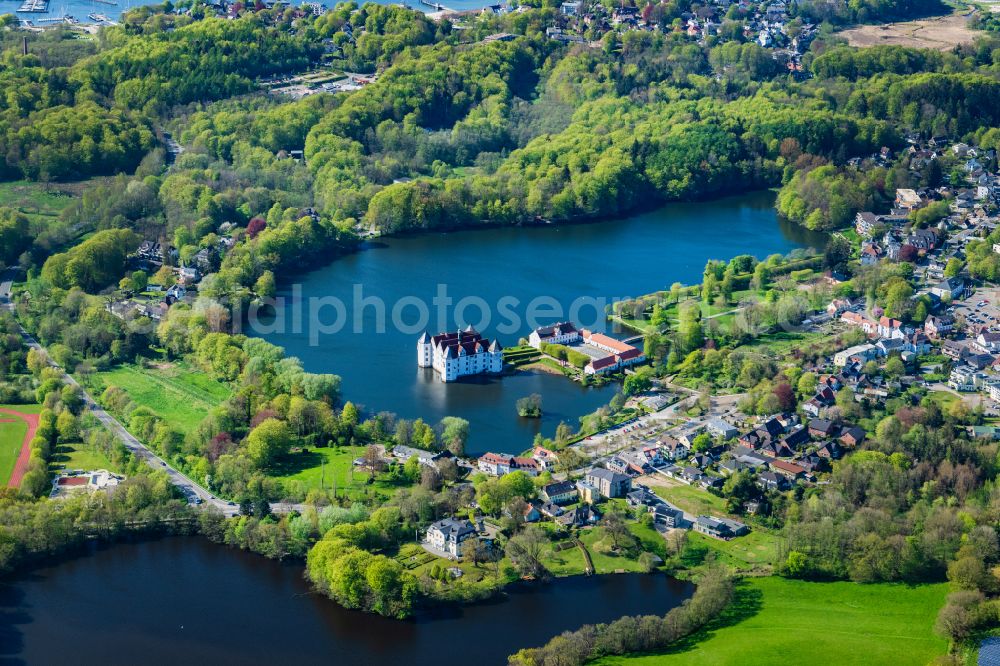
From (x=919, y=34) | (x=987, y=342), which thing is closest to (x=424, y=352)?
(x=987, y=342)

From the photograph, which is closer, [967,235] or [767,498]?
[767,498]

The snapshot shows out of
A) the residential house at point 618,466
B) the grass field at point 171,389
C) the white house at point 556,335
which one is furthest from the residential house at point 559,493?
the white house at point 556,335

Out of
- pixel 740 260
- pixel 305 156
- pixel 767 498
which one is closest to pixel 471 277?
pixel 740 260

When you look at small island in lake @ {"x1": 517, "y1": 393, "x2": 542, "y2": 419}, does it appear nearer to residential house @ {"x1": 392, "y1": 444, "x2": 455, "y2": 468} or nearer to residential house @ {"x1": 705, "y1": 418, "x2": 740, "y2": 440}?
residential house @ {"x1": 392, "y1": 444, "x2": 455, "y2": 468}

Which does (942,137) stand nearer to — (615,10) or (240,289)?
(615,10)

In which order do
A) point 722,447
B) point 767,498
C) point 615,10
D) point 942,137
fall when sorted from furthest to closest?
1. point 615,10
2. point 942,137
3. point 722,447
4. point 767,498

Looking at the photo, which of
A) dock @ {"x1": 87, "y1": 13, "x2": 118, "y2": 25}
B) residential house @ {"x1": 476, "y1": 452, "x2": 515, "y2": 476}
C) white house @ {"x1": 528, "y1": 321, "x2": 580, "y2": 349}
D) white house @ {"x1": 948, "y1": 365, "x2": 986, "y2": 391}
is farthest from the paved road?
dock @ {"x1": 87, "y1": 13, "x2": 118, "y2": 25}
